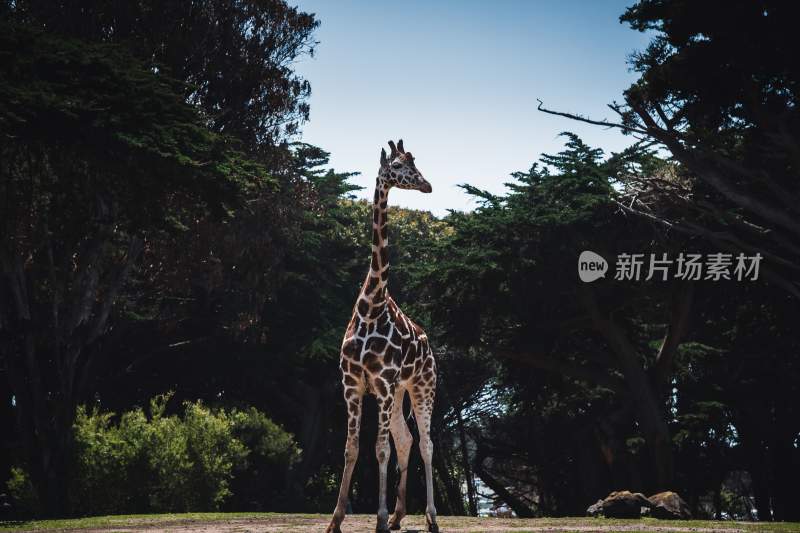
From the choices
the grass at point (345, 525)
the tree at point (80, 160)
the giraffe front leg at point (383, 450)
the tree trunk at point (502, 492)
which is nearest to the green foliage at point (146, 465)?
the tree at point (80, 160)

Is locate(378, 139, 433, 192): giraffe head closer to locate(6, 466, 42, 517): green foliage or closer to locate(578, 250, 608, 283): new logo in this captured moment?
locate(6, 466, 42, 517): green foliage

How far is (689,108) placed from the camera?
2308 cm

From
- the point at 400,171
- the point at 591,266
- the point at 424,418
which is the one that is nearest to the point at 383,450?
the point at 424,418

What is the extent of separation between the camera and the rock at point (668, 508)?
23828mm

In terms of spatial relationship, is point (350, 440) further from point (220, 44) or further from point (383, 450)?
point (220, 44)

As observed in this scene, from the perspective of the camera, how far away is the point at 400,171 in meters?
16.2

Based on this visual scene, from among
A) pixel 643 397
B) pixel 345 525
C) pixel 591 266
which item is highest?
pixel 591 266

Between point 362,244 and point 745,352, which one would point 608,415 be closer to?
point 745,352

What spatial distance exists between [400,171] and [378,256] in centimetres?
146

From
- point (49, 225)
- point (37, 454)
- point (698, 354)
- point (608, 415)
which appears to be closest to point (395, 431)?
point (49, 225)

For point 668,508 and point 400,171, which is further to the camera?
point 668,508

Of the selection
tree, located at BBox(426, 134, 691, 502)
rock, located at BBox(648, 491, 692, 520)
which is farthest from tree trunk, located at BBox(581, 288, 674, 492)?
rock, located at BBox(648, 491, 692, 520)

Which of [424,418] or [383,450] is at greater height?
[424,418]

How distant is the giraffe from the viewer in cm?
1541
